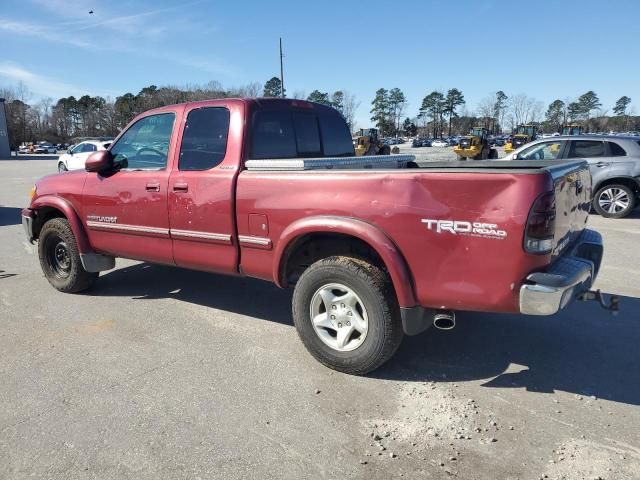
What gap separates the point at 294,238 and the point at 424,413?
146cm

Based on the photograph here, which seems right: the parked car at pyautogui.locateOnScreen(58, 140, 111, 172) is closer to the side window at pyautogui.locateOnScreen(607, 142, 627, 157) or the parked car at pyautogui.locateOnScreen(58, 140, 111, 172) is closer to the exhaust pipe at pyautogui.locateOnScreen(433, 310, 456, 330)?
the side window at pyautogui.locateOnScreen(607, 142, 627, 157)

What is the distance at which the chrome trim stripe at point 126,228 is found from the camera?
443 cm

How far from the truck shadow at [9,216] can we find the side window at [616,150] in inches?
483

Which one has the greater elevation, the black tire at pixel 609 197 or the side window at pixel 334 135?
the side window at pixel 334 135

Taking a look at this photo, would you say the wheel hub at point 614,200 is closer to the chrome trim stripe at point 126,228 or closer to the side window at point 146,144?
the side window at point 146,144

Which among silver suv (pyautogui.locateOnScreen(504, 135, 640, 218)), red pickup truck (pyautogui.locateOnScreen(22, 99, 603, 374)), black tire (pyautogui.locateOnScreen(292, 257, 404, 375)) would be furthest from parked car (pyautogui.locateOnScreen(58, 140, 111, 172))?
black tire (pyautogui.locateOnScreen(292, 257, 404, 375))

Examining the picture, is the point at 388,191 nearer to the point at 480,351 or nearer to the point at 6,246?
the point at 480,351

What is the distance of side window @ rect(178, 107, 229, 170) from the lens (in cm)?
408

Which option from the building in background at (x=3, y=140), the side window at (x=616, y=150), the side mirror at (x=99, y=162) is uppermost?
the building in background at (x=3, y=140)

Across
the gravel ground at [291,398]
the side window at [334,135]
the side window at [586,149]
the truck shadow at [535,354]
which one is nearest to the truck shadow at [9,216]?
the gravel ground at [291,398]

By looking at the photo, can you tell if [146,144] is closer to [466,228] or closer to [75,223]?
[75,223]

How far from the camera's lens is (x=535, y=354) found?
3.81 meters

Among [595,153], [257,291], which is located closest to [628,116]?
[595,153]

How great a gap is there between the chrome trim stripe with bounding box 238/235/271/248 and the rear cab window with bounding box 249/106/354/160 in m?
0.68
